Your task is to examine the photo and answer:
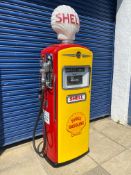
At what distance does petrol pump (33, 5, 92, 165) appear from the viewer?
215 cm

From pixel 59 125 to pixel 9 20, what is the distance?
5.54ft

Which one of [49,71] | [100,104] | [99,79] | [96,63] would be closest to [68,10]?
[49,71]

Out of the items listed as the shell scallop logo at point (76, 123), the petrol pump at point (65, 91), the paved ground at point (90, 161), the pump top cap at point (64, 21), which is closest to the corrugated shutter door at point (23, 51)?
the paved ground at point (90, 161)

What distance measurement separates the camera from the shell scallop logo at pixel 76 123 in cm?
237

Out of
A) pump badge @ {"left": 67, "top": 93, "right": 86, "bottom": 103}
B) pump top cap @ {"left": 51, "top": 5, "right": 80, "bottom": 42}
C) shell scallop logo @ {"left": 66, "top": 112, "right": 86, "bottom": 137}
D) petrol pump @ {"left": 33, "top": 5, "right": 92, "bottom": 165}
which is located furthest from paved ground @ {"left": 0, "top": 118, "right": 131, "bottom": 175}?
pump top cap @ {"left": 51, "top": 5, "right": 80, "bottom": 42}

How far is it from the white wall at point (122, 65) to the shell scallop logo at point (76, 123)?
174 cm

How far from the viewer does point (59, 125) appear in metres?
2.27

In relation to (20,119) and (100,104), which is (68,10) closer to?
(20,119)

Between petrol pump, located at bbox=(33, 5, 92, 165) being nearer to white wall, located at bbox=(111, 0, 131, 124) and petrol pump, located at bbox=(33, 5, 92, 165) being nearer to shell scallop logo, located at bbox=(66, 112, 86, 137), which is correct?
shell scallop logo, located at bbox=(66, 112, 86, 137)

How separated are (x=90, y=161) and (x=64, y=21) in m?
2.02

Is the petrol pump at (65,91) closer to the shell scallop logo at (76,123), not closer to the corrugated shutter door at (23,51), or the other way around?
the shell scallop logo at (76,123)

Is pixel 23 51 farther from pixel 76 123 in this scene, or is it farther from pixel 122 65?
pixel 122 65

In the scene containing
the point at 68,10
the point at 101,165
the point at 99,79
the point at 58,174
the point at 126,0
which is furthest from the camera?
the point at 99,79

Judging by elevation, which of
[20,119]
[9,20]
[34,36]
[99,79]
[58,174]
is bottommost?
[58,174]
